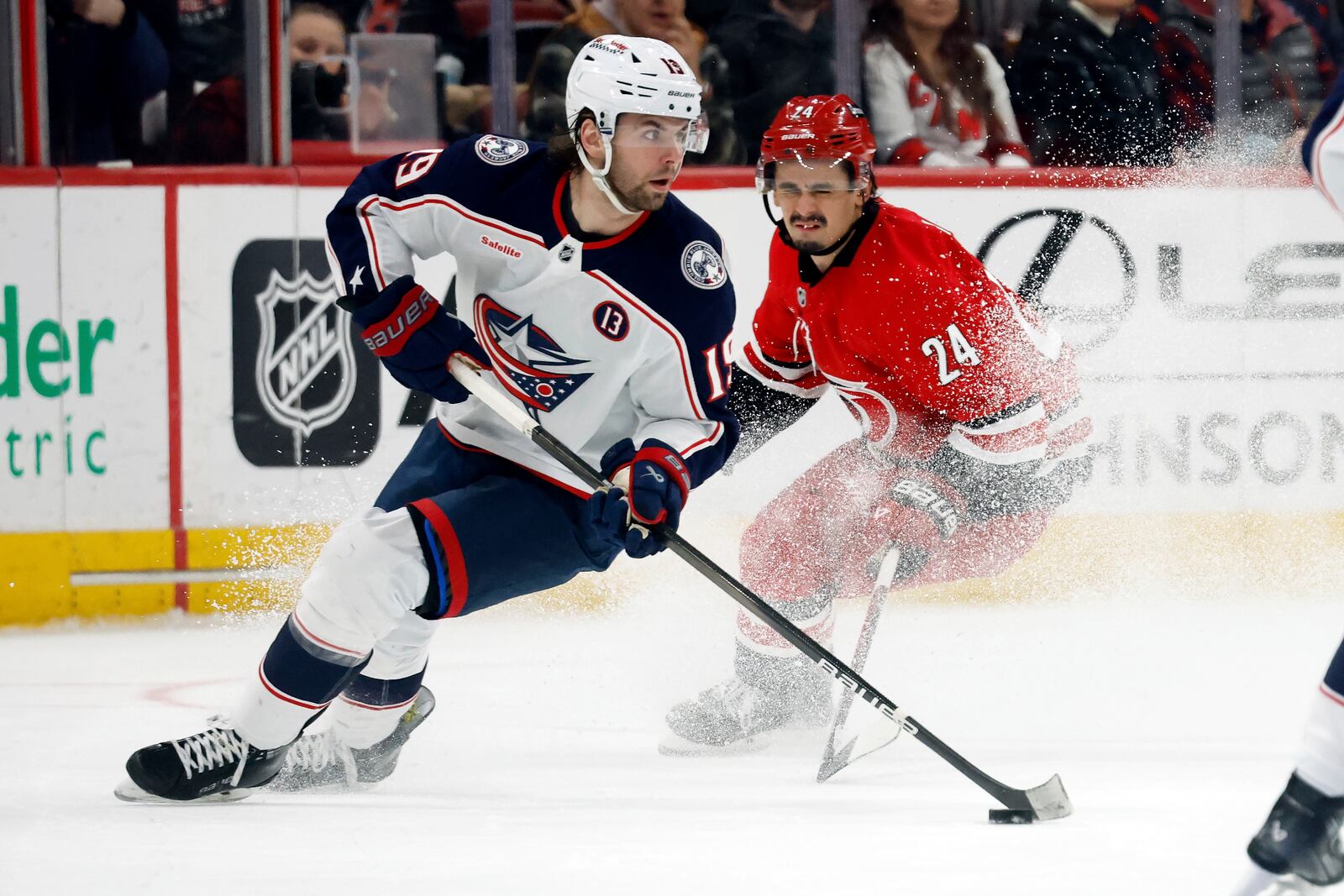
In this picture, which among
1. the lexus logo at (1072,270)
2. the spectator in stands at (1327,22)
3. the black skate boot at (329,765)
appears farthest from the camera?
the spectator in stands at (1327,22)

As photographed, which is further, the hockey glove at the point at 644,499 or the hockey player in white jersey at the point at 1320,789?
→ the hockey glove at the point at 644,499

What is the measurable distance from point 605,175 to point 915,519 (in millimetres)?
964

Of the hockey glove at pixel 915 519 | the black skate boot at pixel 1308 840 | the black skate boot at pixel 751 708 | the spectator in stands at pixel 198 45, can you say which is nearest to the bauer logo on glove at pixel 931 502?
the hockey glove at pixel 915 519

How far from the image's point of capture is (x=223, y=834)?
7.73 feet

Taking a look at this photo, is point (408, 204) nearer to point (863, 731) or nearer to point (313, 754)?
point (313, 754)

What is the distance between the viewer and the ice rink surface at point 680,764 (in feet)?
7.17

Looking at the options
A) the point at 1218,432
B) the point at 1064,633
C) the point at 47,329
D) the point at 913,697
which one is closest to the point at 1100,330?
the point at 1218,432

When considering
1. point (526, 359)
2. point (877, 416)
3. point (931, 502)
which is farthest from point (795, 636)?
point (877, 416)

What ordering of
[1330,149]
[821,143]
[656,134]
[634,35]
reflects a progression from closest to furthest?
[1330,149], [656,134], [821,143], [634,35]

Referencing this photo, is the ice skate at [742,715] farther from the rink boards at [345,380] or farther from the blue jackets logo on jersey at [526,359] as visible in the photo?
the rink boards at [345,380]

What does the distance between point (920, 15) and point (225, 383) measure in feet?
7.20

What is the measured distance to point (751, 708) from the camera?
10.7 feet

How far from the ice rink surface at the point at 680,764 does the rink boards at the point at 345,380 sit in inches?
7.5

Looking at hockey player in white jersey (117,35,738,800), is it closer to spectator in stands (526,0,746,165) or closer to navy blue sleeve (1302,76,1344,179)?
navy blue sleeve (1302,76,1344,179)
